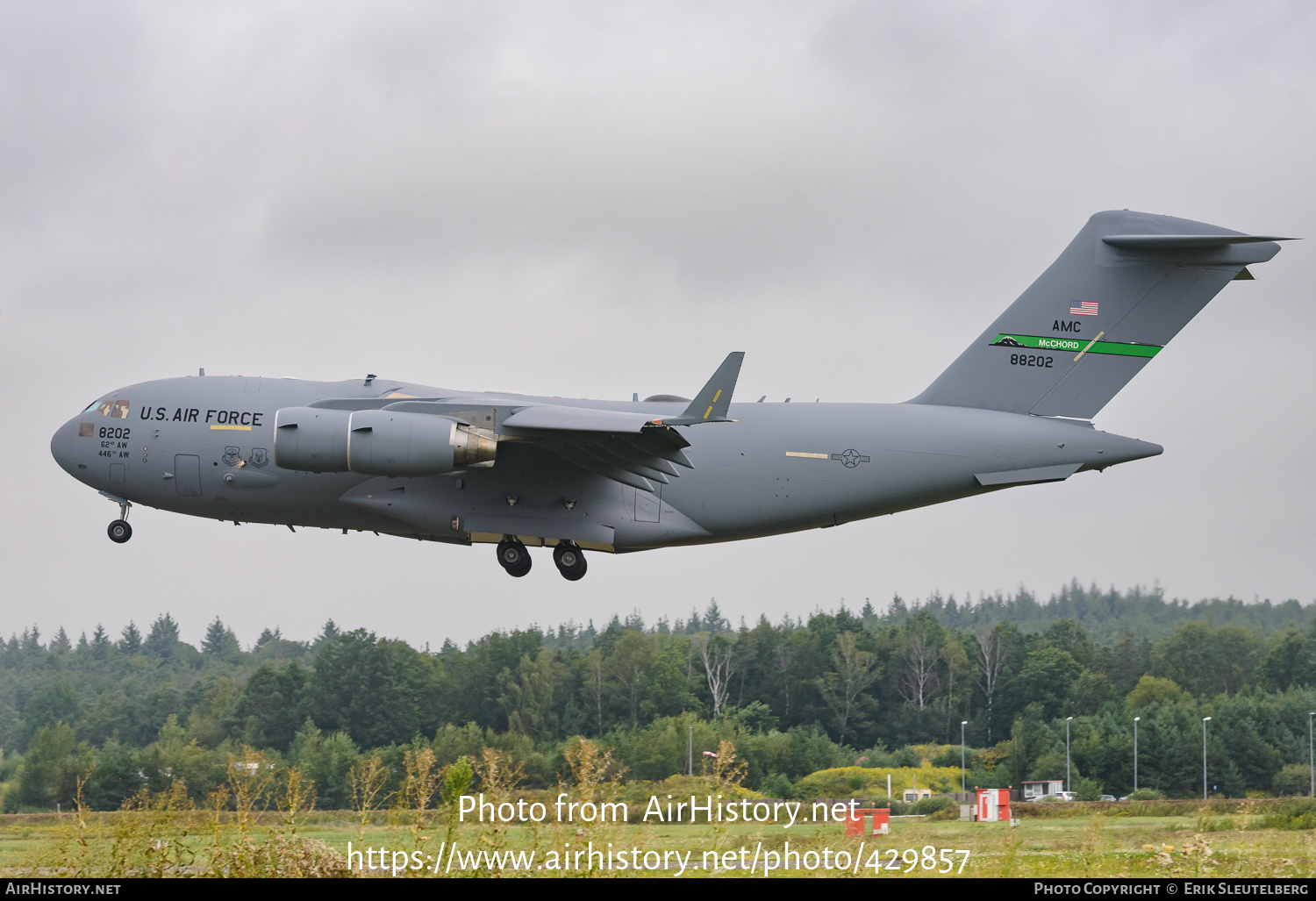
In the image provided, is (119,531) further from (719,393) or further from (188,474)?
(719,393)

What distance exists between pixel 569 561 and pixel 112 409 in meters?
6.14

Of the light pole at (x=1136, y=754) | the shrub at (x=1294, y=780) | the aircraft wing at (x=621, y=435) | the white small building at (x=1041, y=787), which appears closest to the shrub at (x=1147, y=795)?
the light pole at (x=1136, y=754)

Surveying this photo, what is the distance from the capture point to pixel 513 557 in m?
17.2

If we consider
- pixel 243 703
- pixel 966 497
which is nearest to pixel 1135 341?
pixel 966 497

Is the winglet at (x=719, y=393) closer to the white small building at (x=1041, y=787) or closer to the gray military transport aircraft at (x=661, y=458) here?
the gray military transport aircraft at (x=661, y=458)

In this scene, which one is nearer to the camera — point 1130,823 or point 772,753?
point 1130,823

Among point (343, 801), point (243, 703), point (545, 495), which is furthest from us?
point (243, 703)

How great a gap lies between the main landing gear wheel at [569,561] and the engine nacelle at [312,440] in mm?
3125

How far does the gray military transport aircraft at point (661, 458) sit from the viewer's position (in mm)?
16562

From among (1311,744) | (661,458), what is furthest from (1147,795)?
(661,458)

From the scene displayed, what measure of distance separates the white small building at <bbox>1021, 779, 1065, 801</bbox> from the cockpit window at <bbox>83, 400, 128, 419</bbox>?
2895 cm
